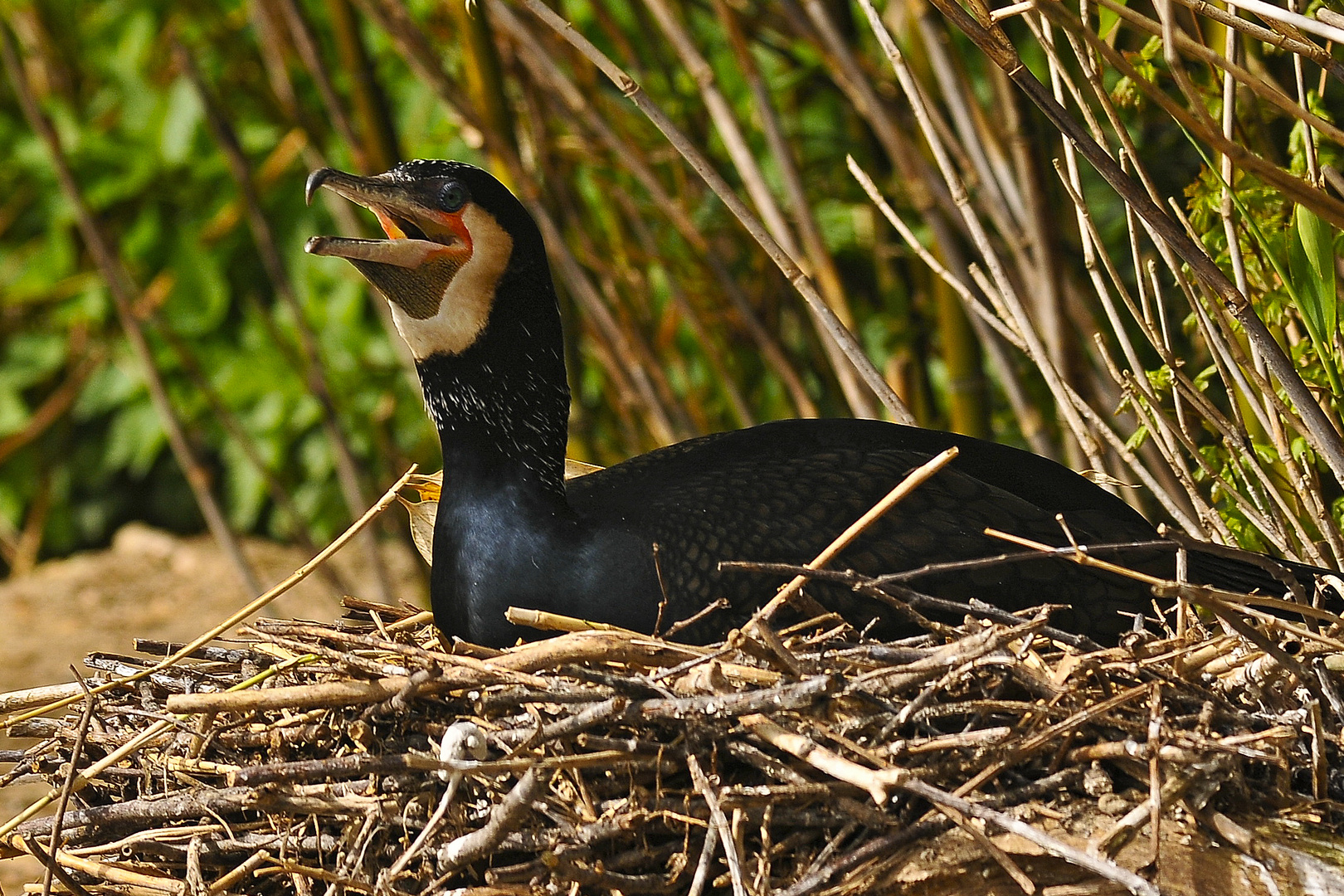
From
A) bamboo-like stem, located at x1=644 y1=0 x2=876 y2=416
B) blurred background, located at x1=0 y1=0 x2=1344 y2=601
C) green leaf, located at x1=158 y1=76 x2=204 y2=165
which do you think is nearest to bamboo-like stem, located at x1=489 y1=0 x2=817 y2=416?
blurred background, located at x1=0 y1=0 x2=1344 y2=601

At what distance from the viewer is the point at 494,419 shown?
1840 millimetres

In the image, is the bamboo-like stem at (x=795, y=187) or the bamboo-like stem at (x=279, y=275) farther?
the bamboo-like stem at (x=279, y=275)

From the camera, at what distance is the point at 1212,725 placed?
128 centimetres

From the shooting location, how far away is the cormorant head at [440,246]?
5.69 ft

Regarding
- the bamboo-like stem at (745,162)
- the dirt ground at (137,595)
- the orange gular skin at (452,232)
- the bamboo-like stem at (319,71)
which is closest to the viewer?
the orange gular skin at (452,232)

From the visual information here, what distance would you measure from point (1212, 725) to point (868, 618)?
0.43m

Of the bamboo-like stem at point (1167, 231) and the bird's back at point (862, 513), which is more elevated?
the bamboo-like stem at point (1167, 231)

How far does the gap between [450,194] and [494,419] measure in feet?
0.94

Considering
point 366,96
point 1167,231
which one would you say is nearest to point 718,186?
point 1167,231

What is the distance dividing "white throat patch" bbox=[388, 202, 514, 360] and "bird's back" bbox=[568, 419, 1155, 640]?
0.89 ft

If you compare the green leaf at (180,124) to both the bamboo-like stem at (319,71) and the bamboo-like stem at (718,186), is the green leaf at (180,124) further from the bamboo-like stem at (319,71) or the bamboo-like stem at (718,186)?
the bamboo-like stem at (718,186)

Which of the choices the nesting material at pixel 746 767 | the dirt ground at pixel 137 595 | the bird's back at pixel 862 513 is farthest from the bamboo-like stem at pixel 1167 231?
the dirt ground at pixel 137 595

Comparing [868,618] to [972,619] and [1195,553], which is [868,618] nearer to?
[972,619]

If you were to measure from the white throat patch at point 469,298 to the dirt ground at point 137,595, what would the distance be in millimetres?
2424
